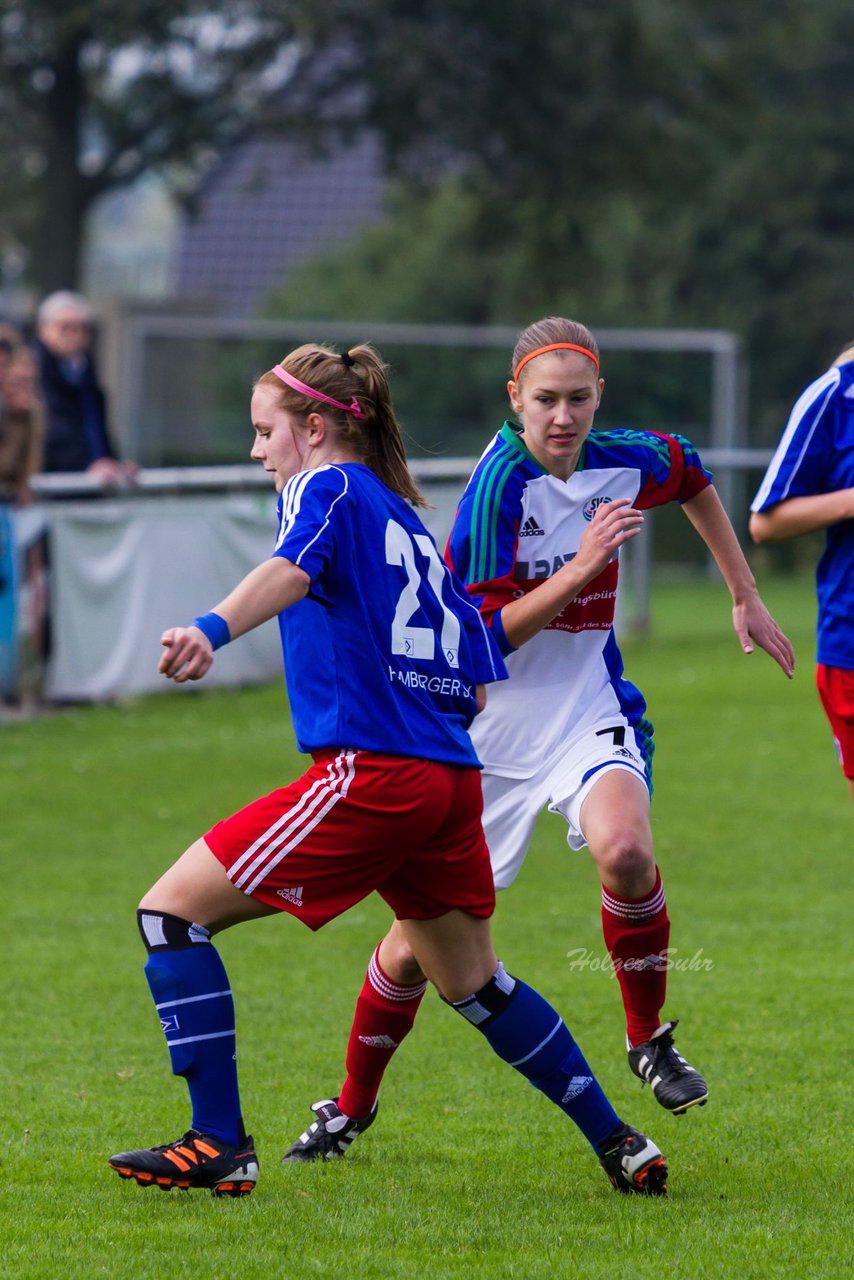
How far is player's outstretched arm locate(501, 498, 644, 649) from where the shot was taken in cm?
449

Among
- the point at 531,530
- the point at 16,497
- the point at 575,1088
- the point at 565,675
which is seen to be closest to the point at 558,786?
the point at 565,675

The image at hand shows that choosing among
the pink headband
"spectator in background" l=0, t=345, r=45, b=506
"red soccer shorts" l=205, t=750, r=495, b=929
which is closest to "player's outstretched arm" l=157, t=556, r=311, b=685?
"red soccer shorts" l=205, t=750, r=495, b=929

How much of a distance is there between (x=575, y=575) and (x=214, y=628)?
1175 millimetres

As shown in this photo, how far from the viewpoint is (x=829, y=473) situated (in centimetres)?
502

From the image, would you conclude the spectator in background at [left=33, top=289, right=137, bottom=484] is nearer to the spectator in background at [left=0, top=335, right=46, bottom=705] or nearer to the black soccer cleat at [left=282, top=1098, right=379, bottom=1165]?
the spectator in background at [left=0, top=335, right=46, bottom=705]

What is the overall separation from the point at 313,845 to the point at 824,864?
16.1 feet

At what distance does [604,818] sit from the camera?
4.67m

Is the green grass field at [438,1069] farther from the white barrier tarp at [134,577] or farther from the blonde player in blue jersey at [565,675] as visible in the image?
the white barrier tarp at [134,577]

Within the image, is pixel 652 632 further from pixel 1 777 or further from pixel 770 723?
pixel 1 777

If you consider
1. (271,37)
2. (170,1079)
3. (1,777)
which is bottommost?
(1,777)

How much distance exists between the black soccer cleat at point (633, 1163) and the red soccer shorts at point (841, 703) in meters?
1.20

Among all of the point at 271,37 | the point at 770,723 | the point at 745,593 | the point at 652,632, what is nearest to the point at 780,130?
the point at 271,37

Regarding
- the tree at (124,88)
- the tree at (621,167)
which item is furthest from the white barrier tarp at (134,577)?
the tree at (621,167)

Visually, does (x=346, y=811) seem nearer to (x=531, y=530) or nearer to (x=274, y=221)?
(x=531, y=530)
